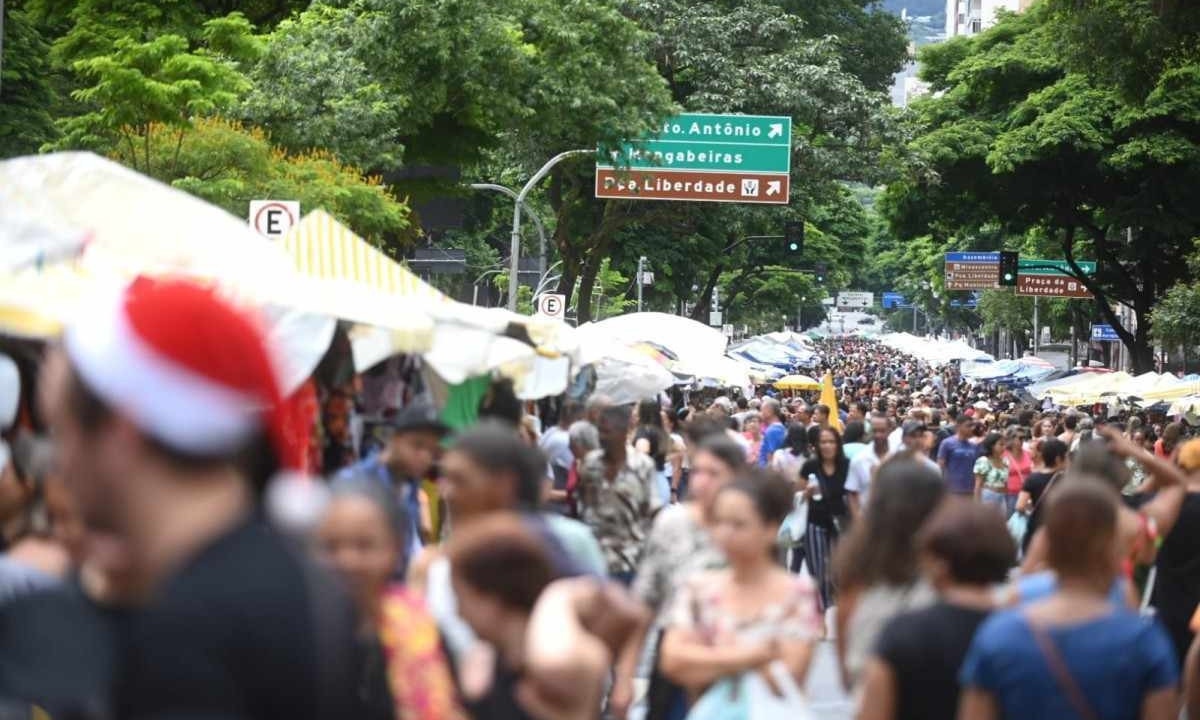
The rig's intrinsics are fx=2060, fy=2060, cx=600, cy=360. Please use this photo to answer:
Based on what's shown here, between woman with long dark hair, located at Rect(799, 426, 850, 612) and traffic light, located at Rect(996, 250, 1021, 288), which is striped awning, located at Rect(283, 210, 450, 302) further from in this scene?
traffic light, located at Rect(996, 250, 1021, 288)

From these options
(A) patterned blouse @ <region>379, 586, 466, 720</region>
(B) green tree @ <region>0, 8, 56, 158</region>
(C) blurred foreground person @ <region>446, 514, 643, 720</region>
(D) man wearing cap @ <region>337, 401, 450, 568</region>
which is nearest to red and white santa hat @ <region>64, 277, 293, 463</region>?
(C) blurred foreground person @ <region>446, 514, 643, 720</region>

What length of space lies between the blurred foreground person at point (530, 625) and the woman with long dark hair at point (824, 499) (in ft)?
32.8

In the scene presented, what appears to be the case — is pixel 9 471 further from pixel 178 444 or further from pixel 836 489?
pixel 836 489

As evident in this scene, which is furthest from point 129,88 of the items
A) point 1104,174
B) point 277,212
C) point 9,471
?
point 1104,174

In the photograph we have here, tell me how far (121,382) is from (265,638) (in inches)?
14.1

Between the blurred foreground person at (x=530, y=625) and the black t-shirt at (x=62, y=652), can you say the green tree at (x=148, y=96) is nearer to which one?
the blurred foreground person at (x=530, y=625)

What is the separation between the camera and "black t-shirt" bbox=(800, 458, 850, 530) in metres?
14.6

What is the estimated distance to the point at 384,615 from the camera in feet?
13.1

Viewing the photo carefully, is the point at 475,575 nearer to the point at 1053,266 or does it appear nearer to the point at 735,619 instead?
the point at 735,619

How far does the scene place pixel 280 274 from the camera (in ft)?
34.5

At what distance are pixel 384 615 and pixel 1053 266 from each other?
4888 cm

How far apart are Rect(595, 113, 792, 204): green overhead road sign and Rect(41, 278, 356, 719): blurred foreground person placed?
1331 inches

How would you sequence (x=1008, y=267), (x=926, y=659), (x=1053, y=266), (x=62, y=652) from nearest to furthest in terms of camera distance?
(x=62, y=652) → (x=926, y=659) → (x=1008, y=267) → (x=1053, y=266)

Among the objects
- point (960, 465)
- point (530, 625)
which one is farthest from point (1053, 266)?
point (530, 625)
